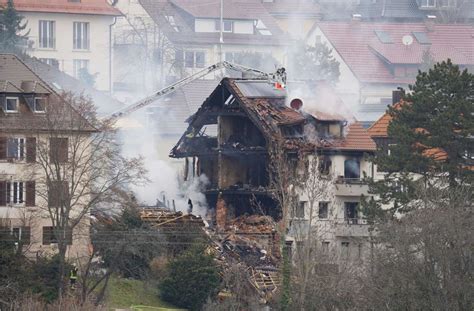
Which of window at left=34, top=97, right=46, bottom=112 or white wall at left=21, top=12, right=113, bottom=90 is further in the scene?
white wall at left=21, top=12, right=113, bottom=90

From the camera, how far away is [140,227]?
259 feet

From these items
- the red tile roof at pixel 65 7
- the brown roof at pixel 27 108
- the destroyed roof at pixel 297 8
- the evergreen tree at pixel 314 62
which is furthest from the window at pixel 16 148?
the destroyed roof at pixel 297 8

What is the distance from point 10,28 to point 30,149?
34757mm

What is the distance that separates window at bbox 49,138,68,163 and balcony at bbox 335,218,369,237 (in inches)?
537

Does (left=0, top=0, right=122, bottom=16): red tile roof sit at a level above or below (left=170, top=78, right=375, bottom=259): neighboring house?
above

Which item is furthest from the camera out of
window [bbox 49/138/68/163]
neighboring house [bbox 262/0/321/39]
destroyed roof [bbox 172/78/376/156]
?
neighboring house [bbox 262/0/321/39]

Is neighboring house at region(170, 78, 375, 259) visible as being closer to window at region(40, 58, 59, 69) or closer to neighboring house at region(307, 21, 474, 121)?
window at region(40, 58, 59, 69)

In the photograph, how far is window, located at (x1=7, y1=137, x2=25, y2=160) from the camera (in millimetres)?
80312

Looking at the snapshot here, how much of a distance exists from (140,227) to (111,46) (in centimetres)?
4160

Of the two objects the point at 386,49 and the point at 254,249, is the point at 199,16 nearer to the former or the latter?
the point at 386,49

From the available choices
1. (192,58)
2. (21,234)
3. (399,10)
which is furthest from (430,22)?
(21,234)

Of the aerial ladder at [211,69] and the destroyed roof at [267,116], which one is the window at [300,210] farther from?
the aerial ladder at [211,69]

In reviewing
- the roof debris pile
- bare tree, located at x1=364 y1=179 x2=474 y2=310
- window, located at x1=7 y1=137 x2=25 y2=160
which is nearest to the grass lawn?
the roof debris pile

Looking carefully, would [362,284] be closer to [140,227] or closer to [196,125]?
[140,227]
